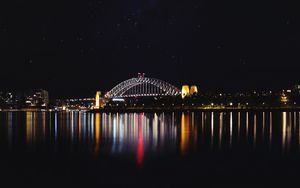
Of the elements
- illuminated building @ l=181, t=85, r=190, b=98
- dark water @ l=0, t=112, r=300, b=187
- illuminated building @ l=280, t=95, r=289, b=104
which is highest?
illuminated building @ l=181, t=85, r=190, b=98

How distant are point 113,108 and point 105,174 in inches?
2420

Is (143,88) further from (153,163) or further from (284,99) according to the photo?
(153,163)

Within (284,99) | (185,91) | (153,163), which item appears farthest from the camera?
(185,91)

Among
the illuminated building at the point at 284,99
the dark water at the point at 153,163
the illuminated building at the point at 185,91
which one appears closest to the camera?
the dark water at the point at 153,163

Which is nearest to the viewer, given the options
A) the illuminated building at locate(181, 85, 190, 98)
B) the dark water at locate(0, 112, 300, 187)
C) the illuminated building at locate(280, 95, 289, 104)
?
the dark water at locate(0, 112, 300, 187)

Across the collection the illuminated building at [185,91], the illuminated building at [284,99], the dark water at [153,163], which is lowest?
the dark water at [153,163]

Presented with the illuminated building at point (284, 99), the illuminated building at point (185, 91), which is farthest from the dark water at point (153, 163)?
the illuminated building at point (185, 91)

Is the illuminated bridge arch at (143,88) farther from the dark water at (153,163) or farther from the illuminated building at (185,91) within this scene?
the dark water at (153,163)

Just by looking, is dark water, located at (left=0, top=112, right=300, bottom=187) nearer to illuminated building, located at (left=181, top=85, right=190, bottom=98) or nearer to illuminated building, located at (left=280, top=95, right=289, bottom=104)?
illuminated building, located at (left=280, top=95, right=289, bottom=104)

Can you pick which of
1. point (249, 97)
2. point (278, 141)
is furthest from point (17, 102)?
point (278, 141)

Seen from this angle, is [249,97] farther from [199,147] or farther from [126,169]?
[126,169]

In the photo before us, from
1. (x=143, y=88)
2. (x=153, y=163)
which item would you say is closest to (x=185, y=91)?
(x=143, y=88)

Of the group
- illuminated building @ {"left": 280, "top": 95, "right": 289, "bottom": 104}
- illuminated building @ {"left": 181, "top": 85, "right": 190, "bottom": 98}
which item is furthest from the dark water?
illuminated building @ {"left": 181, "top": 85, "right": 190, "bottom": 98}

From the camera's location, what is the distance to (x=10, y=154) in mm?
11953
